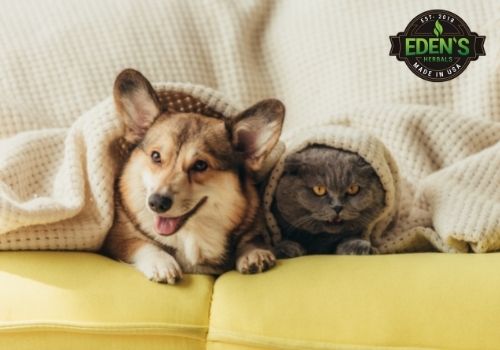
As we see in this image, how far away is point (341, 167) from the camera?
1.33 m

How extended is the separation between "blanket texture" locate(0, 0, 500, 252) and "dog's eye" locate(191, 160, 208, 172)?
0.21m

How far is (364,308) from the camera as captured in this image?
111 cm

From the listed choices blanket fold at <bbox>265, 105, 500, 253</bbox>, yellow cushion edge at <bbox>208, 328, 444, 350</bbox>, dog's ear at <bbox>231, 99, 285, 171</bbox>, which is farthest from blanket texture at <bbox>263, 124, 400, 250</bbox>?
yellow cushion edge at <bbox>208, 328, 444, 350</bbox>

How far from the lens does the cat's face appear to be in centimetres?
133

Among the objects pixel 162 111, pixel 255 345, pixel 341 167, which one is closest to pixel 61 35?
pixel 162 111

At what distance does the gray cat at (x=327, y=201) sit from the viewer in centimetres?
133

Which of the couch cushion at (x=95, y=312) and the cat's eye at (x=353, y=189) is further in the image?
the cat's eye at (x=353, y=189)

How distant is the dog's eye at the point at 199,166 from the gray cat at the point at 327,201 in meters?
0.22

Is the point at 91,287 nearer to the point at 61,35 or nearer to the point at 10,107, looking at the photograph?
the point at 10,107

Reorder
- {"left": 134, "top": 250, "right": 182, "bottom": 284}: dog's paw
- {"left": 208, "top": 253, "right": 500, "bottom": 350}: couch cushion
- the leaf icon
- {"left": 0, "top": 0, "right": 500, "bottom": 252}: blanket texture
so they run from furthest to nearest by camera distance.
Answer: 1. the leaf icon
2. {"left": 0, "top": 0, "right": 500, "bottom": 252}: blanket texture
3. {"left": 134, "top": 250, "right": 182, "bottom": 284}: dog's paw
4. {"left": 208, "top": 253, "right": 500, "bottom": 350}: couch cushion

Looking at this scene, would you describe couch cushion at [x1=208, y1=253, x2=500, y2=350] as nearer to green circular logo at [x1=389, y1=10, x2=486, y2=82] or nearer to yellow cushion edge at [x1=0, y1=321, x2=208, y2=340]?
yellow cushion edge at [x1=0, y1=321, x2=208, y2=340]

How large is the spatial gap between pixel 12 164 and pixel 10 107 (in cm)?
28

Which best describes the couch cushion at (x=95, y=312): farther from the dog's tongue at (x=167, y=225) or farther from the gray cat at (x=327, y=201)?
the gray cat at (x=327, y=201)

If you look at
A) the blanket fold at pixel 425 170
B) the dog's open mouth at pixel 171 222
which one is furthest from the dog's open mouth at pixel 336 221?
the dog's open mouth at pixel 171 222
